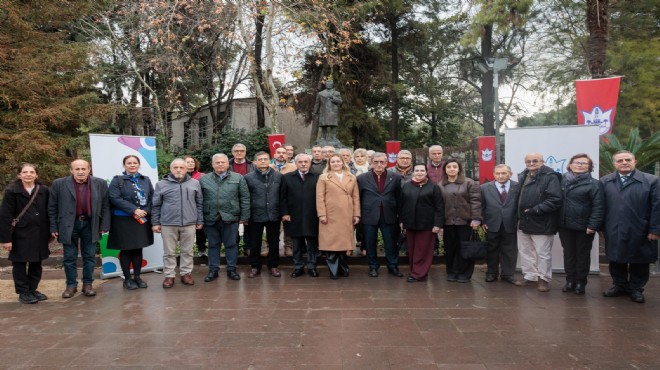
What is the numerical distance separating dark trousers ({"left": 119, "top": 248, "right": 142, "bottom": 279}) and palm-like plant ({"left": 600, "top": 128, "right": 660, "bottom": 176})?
25.9ft

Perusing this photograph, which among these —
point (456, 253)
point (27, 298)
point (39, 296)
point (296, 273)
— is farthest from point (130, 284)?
point (456, 253)

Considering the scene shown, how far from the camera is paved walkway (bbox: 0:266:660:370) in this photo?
12.1 ft

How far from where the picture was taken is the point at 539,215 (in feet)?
19.1

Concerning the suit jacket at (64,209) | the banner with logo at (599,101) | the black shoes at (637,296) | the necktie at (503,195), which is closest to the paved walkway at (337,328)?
the black shoes at (637,296)

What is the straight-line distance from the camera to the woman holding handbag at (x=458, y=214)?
6.28 meters

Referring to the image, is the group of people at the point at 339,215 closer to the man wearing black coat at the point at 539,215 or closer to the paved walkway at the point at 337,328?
the man wearing black coat at the point at 539,215

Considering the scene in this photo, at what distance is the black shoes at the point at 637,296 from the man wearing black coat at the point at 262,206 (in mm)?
4466

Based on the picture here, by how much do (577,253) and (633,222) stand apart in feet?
2.46

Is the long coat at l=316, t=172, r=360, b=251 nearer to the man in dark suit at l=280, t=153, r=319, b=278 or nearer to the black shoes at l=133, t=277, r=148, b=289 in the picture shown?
the man in dark suit at l=280, t=153, r=319, b=278

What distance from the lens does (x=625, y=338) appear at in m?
4.08

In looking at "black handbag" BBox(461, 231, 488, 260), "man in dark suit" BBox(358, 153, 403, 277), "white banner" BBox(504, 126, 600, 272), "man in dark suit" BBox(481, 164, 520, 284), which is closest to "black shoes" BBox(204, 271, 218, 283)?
"man in dark suit" BBox(358, 153, 403, 277)

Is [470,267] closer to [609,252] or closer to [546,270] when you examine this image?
[546,270]

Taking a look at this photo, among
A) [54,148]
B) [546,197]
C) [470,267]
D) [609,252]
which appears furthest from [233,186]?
[54,148]

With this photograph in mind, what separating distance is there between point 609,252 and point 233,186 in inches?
189
